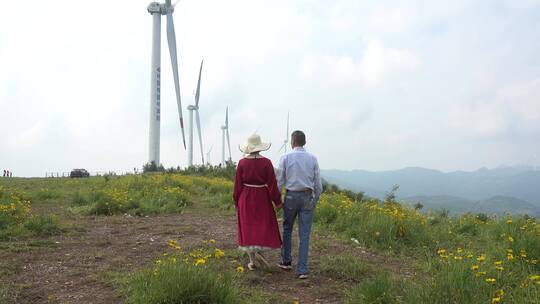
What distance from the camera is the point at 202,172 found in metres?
30.9

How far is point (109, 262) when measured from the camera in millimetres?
7070

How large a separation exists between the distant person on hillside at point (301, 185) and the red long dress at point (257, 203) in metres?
0.18

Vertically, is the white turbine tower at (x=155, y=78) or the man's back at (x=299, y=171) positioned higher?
the white turbine tower at (x=155, y=78)

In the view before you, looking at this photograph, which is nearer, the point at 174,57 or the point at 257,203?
the point at 257,203

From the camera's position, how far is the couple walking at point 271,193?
21.5 feet

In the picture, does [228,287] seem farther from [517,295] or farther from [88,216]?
[88,216]

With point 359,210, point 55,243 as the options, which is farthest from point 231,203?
point 55,243

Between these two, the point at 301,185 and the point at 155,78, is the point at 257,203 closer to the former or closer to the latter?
the point at 301,185

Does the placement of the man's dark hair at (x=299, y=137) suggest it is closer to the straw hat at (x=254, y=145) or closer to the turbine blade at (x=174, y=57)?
the straw hat at (x=254, y=145)

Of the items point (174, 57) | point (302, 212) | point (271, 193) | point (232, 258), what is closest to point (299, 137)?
point (271, 193)

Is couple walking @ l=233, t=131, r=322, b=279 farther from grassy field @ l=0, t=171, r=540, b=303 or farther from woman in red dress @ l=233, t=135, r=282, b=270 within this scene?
grassy field @ l=0, t=171, r=540, b=303

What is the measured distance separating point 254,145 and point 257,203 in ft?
2.69

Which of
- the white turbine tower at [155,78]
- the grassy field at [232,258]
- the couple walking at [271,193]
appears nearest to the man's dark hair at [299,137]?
the couple walking at [271,193]

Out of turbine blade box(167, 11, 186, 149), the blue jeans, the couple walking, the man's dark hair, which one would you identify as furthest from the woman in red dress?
turbine blade box(167, 11, 186, 149)
